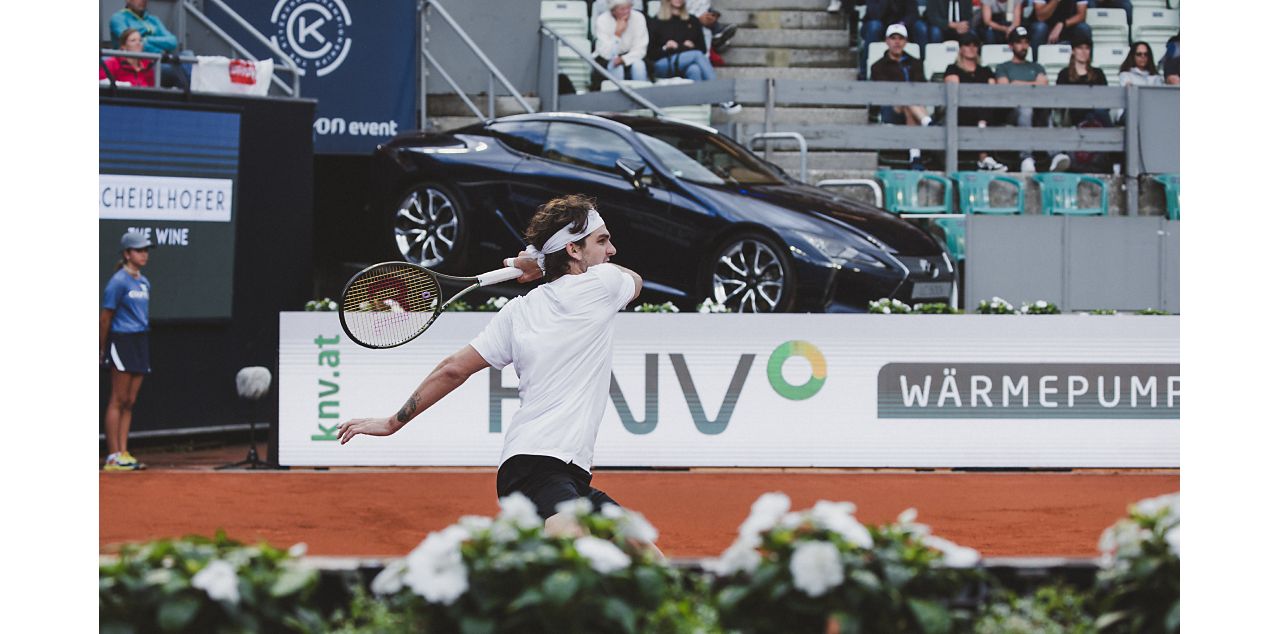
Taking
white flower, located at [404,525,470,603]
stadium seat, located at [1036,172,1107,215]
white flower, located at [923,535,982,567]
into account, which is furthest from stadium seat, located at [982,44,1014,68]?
white flower, located at [404,525,470,603]

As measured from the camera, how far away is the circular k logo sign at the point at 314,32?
1532 cm

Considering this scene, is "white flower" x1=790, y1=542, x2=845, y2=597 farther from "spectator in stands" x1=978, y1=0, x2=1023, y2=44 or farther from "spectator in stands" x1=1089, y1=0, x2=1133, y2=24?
"spectator in stands" x1=1089, y1=0, x2=1133, y2=24

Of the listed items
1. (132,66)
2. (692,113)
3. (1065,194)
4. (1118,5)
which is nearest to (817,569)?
(132,66)

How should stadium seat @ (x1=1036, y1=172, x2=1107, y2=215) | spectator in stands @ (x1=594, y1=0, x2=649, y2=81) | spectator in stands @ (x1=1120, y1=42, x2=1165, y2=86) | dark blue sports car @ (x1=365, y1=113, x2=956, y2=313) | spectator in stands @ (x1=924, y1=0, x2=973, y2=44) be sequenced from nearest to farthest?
dark blue sports car @ (x1=365, y1=113, x2=956, y2=313) < stadium seat @ (x1=1036, y1=172, x2=1107, y2=215) < spectator in stands @ (x1=594, y1=0, x2=649, y2=81) < spectator in stands @ (x1=1120, y1=42, x2=1165, y2=86) < spectator in stands @ (x1=924, y1=0, x2=973, y2=44)

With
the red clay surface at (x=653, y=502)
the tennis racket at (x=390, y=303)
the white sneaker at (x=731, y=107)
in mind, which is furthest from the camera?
the white sneaker at (x=731, y=107)

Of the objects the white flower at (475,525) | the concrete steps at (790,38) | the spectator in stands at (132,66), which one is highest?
the concrete steps at (790,38)

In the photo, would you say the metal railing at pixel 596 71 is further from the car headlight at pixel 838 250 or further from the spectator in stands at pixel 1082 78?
the spectator in stands at pixel 1082 78

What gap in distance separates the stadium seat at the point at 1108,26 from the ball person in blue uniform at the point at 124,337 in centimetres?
1134

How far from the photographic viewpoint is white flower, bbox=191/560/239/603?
302 centimetres

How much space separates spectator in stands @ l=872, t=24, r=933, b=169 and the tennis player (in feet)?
38.6

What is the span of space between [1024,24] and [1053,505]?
29.8ft

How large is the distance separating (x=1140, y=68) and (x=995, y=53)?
5.06 ft

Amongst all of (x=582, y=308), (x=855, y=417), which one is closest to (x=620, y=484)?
(x=855, y=417)

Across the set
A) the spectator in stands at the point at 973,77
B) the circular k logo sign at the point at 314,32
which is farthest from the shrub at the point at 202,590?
the spectator in stands at the point at 973,77
